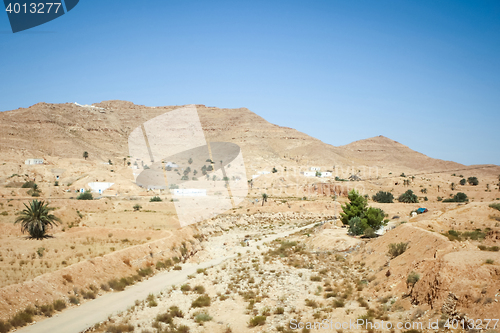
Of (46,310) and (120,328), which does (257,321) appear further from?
(46,310)

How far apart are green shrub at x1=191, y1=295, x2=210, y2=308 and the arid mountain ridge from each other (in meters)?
94.5

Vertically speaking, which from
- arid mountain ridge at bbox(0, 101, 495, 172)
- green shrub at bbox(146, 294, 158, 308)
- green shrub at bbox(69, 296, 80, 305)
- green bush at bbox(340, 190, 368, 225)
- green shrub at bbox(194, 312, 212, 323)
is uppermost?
arid mountain ridge at bbox(0, 101, 495, 172)

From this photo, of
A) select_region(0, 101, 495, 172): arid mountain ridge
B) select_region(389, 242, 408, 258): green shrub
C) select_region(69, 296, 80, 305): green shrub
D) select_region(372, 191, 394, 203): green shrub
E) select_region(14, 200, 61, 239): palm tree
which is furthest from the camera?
select_region(0, 101, 495, 172): arid mountain ridge

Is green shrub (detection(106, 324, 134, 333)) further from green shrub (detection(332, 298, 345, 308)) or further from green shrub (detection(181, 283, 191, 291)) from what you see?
green shrub (detection(332, 298, 345, 308))

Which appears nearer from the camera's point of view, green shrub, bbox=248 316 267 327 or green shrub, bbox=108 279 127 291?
green shrub, bbox=248 316 267 327

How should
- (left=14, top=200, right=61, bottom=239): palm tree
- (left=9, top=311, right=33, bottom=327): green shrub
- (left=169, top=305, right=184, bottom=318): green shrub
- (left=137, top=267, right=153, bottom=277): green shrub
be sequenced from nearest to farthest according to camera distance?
(left=9, top=311, right=33, bottom=327): green shrub → (left=169, top=305, right=184, bottom=318): green shrub → (left=137, top=267, right=153, bottom=277): green shrub → (left=14, top=200, right=61, bottom=239): palm tree

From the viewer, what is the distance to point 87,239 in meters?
26.8

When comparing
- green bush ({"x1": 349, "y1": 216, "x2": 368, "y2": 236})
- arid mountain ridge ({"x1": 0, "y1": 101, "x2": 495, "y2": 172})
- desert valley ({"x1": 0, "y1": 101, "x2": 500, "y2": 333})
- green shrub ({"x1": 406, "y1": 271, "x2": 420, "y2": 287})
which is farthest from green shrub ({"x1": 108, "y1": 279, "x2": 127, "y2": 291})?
arid mountain ridge ({"x1": 0, "y1": 101, "x2": 495, "y2": 172})

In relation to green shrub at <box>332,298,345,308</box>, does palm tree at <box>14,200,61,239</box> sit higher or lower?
higher

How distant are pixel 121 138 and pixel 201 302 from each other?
145189mm

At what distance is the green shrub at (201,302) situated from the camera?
52.9 ft

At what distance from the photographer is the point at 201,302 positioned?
16.4 meters

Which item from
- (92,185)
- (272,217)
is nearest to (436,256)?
(272,217)

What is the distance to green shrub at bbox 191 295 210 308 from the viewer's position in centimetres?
1612
